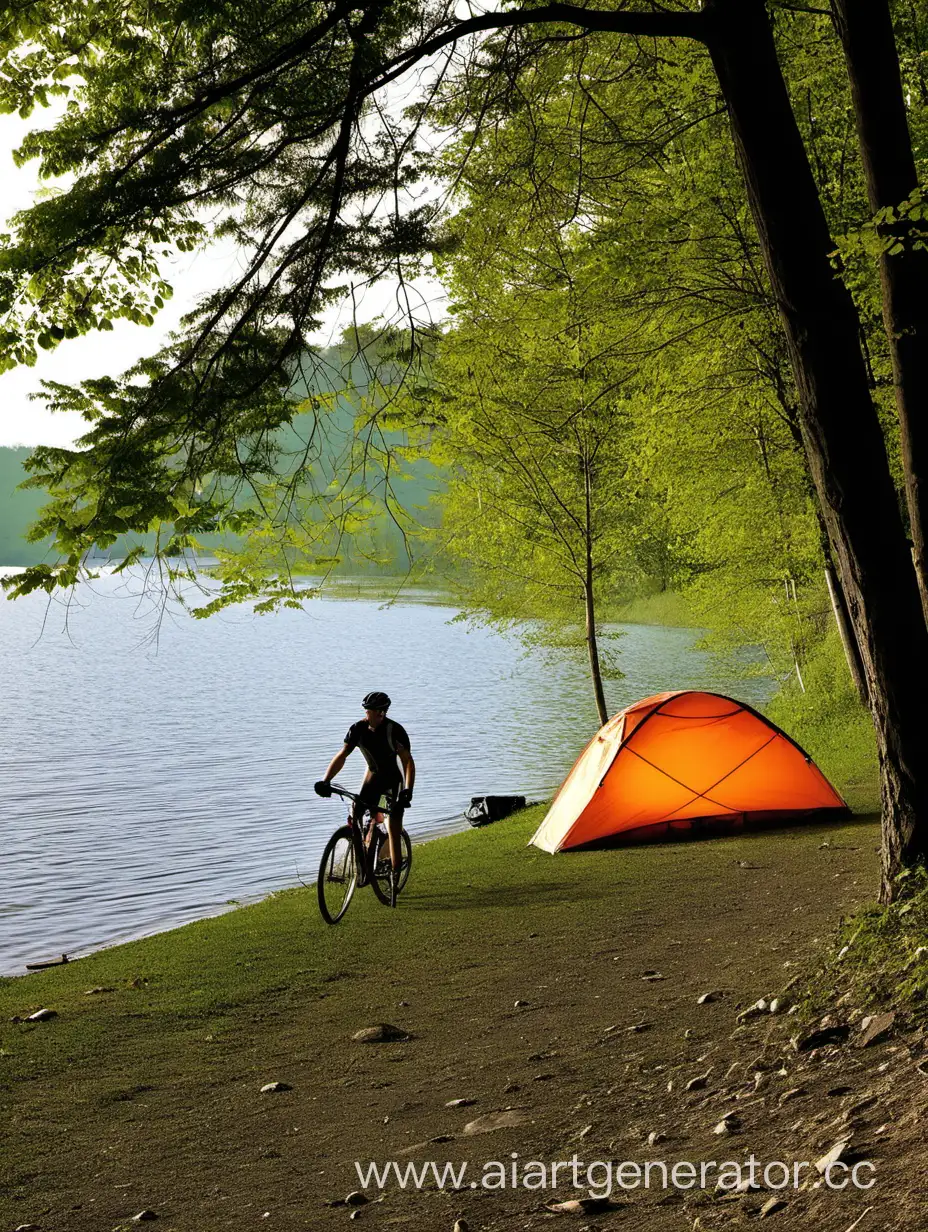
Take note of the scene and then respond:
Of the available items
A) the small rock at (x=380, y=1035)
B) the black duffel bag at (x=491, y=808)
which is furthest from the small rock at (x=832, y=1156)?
the black duffel bag at (x=491, y=808)

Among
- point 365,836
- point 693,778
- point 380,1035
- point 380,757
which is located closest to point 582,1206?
point 380,1035

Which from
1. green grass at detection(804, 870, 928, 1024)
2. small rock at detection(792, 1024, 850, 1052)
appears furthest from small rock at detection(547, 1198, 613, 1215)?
green grass at detection(804, 870, 928, 1024)

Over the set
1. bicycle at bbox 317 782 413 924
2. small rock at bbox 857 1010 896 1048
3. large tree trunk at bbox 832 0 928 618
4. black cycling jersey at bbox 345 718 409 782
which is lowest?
small rock at bbox 857 1010 896 1048

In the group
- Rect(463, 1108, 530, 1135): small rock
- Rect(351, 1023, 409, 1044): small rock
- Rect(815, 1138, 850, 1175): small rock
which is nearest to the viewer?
Rect(815, 1138, 850, 1175): small rock

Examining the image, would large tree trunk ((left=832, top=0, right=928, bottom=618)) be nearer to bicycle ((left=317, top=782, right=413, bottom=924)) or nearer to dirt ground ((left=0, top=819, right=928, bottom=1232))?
dirt ground ((left=0, top=819, right=928, bottom=1232))

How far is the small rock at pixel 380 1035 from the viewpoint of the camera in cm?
726

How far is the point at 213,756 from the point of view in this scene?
28.6 m

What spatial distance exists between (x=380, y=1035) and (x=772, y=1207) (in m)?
4.03

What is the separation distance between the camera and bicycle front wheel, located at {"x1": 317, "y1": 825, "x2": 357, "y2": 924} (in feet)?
35.2

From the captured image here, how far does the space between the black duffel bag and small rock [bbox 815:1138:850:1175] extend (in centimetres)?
1414

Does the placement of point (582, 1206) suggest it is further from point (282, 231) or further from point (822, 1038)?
point (282, 231)

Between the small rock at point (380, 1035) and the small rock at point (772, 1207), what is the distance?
389 cm

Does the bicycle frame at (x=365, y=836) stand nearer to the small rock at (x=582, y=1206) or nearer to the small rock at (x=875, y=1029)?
the small rock at (x=875, y=1029)

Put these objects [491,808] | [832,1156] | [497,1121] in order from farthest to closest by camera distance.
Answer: [491,808] < [497,1121] < [832,1156]
